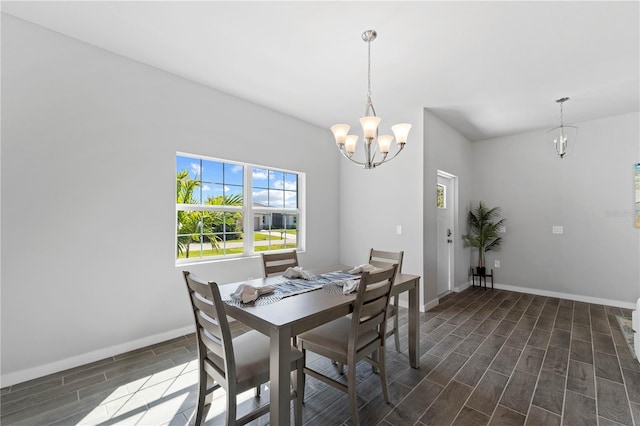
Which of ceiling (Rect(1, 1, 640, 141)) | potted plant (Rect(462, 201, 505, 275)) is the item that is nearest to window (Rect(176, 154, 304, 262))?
ceiling (Rect(1, 1, 640, 141))

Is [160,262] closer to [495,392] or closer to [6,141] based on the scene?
[6,141]

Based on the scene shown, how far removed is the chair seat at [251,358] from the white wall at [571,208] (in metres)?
4.81

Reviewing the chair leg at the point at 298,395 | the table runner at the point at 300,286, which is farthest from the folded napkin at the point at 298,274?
the chair leg at the point at 298,395

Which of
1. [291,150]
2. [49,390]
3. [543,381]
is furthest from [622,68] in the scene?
[49,390]

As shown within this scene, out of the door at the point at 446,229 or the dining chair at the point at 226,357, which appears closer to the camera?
the dining chair at the point at 226,357

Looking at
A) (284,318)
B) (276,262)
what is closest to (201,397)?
(284,318)

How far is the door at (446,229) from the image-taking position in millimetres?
4508

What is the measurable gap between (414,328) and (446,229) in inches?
110

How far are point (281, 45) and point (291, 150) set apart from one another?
1.77 m

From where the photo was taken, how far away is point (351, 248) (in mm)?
4648

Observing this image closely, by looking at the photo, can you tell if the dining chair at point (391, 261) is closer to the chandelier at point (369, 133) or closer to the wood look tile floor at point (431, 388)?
the wood look tile floor at point (431, 388)

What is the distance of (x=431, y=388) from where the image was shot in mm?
2068

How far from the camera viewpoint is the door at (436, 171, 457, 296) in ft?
14.8

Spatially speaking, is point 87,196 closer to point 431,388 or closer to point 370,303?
point 370,303
